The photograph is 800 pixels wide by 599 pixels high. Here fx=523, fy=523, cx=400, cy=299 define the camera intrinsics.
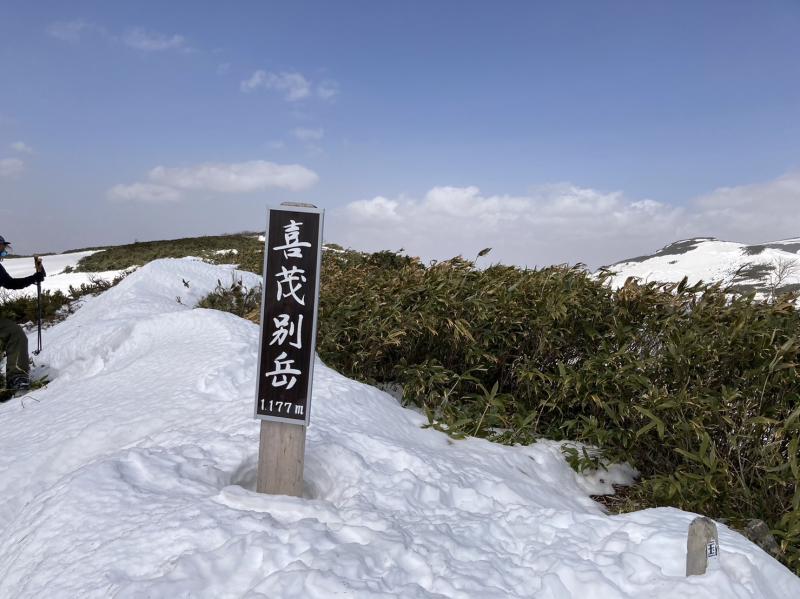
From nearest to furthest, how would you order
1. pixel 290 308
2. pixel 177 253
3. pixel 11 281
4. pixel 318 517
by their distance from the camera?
pixel 318 517, pixel 290 308, pixel 11 281, pixel 177 253

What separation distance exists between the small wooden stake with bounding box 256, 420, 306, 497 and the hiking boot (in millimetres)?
4940

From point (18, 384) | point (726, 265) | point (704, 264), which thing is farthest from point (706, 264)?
point (18, 384)

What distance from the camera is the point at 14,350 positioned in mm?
6289

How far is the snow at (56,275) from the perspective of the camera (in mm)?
13363

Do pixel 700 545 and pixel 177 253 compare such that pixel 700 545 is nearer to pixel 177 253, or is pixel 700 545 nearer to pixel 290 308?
pixel 290 308

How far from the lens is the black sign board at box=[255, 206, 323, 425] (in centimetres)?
282

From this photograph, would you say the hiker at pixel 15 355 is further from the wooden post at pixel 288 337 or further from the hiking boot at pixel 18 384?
the wooden post at pixel 288 337

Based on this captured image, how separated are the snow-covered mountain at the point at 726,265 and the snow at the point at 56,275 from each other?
39.7 ft

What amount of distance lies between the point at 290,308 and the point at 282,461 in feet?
2.75

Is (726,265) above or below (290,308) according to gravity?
above

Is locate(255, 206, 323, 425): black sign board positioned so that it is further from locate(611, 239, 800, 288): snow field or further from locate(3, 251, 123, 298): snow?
locate(3, 251, 123, 298): snow

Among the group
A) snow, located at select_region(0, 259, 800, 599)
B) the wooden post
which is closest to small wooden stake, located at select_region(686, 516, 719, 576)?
snow, located at select_region(0, 259, 800, 599)

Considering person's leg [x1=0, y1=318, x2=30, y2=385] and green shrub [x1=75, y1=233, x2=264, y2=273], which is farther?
green shrub [x1=75, y1=233, x2=264, y2=273]

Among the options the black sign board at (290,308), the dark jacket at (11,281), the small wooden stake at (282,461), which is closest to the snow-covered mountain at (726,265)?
the black sign board at (290,308)
